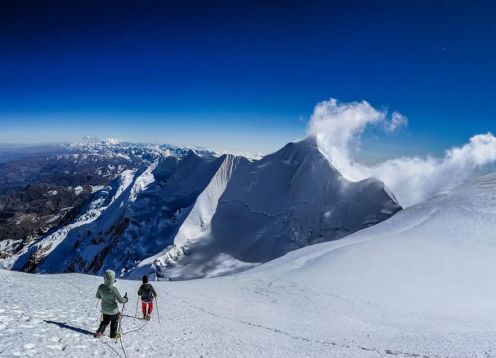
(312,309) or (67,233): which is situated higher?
(312,309)

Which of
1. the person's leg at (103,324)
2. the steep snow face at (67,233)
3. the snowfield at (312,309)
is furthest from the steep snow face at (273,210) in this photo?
the steep snow face at (67,233)

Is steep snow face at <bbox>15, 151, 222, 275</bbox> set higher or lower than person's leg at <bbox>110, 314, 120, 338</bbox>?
lower

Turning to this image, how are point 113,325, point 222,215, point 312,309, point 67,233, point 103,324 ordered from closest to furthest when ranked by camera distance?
point 103,324, point 113,325, point 312,309, point 222,215, point 67,233

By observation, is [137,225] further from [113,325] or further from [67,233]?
[113,325]

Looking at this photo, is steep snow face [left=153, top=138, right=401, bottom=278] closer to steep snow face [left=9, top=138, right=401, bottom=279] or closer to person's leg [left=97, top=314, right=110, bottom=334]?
steep snow face [left=9, top=138, right=401, bottom=279]

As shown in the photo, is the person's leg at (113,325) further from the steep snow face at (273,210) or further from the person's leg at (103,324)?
the steep snow face at (273,210)

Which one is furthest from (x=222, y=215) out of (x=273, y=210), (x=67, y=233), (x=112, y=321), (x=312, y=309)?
(x=67, y=233)

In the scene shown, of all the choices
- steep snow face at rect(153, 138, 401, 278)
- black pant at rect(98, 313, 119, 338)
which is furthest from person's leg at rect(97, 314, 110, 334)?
steep snow face at rect(153, 138, 401, 278)

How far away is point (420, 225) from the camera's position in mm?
46719

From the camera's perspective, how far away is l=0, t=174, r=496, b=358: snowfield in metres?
13.2

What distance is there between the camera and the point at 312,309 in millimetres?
23375

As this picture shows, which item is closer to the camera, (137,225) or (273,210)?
(273,210)

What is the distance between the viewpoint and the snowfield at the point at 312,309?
1319 centimetres

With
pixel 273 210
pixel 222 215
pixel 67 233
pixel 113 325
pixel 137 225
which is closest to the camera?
pixel 113 325
